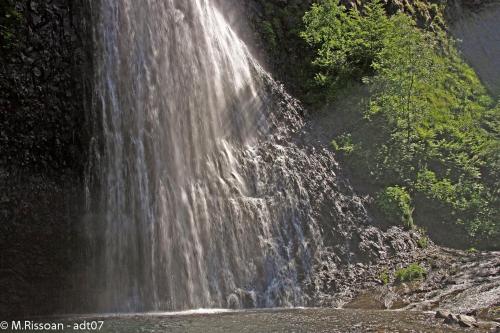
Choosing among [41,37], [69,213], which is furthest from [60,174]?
[41,37]

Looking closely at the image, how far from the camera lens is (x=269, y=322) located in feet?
28.1

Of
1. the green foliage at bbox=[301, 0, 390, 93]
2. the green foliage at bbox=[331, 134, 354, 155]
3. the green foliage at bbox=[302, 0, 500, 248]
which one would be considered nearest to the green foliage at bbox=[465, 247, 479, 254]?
the green foliage at bbox=[302, 0, 500, 248]

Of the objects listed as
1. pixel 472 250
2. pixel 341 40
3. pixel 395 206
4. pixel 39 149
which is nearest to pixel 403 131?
pixel 395 206

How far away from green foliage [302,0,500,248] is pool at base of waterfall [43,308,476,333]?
20.1 feet

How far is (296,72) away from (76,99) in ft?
26.5

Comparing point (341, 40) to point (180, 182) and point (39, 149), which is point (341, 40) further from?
point (39, 149)

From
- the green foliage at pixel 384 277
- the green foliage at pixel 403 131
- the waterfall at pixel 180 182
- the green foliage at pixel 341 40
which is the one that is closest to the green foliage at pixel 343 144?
the green foliage at pixel 403 131

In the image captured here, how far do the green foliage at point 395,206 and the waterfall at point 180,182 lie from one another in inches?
97.8

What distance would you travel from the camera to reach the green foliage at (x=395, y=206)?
48.9 feet

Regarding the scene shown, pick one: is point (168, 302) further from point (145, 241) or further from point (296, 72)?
point (296, 72)

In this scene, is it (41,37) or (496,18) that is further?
(496,18)

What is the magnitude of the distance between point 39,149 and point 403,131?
10.7m

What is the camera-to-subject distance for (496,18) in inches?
1176

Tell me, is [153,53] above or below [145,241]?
above
